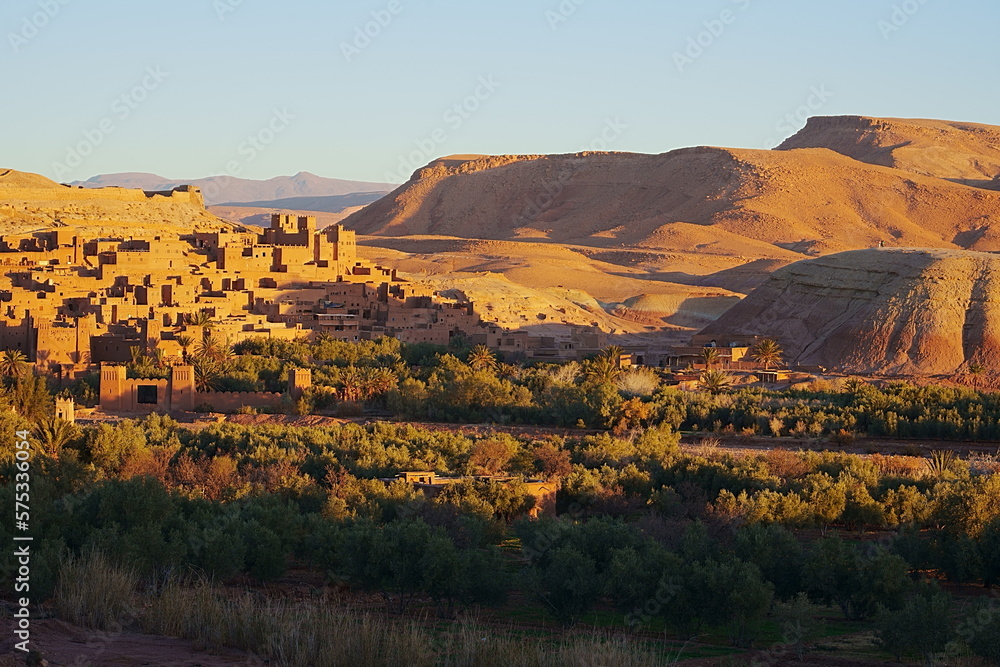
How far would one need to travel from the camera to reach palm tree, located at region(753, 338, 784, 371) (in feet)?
146

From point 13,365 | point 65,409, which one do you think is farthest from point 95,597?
point 13,365

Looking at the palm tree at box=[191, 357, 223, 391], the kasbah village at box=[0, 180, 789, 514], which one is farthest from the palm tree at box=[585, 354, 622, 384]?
the palm tree at box=[191, 357, 223, 391]

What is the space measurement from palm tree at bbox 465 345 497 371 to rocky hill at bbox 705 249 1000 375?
433 inches

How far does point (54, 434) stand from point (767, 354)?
24.5 meters

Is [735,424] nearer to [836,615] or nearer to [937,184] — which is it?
[836,615]

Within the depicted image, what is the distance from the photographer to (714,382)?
38.6 m

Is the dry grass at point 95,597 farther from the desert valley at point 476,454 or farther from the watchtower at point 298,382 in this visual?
the watchtower at point 298,382

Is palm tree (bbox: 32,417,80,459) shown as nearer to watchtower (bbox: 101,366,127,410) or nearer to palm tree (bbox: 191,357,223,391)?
watchtower (bbox: 101,366,127,410)

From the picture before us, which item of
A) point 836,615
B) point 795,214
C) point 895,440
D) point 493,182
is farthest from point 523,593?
point 493,182

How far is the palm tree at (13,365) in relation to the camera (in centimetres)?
3750

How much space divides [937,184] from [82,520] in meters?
111

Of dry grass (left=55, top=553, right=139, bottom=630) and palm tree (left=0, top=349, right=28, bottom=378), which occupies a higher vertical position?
palm tree (left=0, top=349, right=28, bottom=378)

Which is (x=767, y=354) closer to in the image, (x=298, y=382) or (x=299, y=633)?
(x=298, y=382)

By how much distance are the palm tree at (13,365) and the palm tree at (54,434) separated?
10897 millimetres
